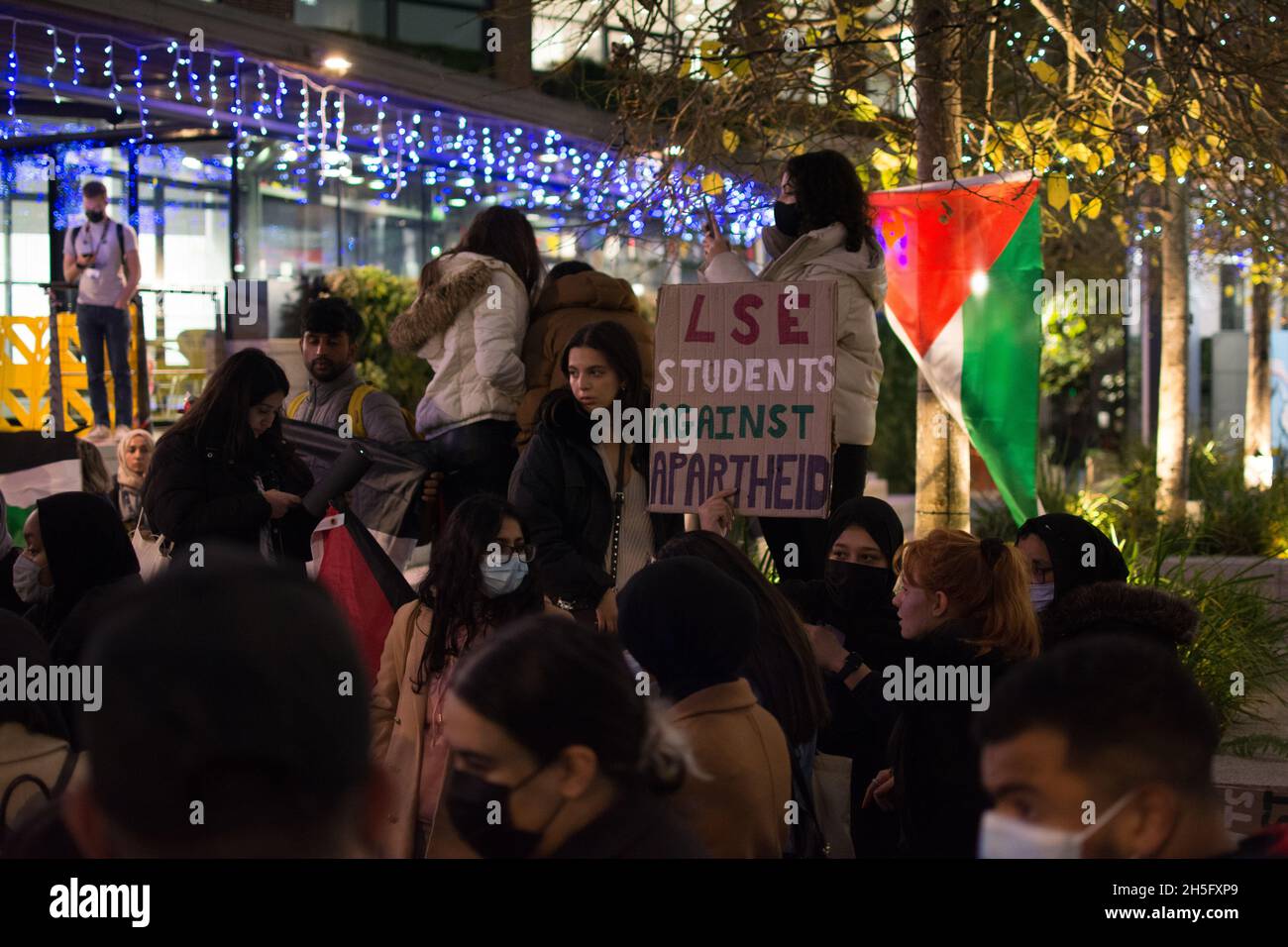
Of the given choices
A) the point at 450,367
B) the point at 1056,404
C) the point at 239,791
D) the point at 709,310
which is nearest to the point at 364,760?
the point at 239,791

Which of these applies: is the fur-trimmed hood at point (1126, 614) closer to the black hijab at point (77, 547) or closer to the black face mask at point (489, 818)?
the black face mask at point (489, 818)

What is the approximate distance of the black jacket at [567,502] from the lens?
16.9 feet

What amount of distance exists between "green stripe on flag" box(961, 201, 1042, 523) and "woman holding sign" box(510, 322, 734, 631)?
2208 mm

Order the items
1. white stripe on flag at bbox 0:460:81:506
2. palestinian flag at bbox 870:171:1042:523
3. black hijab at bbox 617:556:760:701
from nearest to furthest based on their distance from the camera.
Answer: black hijab at bbox 617:556:760:701, palestinian flag at bbox 870:171:1042:523, white stripe on flag at bbox 0:460:81:506

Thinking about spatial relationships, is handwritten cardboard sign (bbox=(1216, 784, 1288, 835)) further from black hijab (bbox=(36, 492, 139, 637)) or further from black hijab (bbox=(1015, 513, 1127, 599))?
black hijab (bbox=(36, 492, 139, 637))

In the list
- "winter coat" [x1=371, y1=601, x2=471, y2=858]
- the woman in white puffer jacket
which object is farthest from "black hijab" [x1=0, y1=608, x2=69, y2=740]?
the woman in white puffer jacket

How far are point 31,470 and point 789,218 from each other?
169 inches

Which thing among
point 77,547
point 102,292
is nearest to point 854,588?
point 77,547

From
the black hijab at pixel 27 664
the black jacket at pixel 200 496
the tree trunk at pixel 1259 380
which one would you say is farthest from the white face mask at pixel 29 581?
the tree trunk at pixel 1259 380

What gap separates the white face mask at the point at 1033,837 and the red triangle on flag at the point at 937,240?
16.8 ft

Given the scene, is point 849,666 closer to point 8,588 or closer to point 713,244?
point 713,244

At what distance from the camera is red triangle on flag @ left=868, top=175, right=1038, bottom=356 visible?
283 inches

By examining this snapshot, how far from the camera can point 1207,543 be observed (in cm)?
1003
